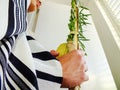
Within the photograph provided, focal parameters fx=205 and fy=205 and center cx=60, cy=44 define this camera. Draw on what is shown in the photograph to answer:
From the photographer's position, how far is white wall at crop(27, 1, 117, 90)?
723 mm

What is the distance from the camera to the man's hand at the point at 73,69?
48cm

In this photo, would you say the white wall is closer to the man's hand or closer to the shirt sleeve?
the man's hand

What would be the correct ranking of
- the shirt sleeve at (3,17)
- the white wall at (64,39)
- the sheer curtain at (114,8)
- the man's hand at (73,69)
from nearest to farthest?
the shirt sleeve at (3,17)
the man's hand at (73,69)
the white wall at (64,39)
the sheer curtain at (114,8)

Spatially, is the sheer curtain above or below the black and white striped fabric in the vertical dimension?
above

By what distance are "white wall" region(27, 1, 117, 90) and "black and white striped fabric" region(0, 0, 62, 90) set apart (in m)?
0.24

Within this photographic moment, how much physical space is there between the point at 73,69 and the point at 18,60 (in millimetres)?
161

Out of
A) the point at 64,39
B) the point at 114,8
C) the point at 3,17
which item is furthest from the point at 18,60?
the point at 114,8

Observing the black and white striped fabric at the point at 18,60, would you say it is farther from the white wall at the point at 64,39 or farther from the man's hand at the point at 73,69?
the white wall at the point at 64,39

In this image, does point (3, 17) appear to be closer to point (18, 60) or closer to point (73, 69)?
point (18, 60)

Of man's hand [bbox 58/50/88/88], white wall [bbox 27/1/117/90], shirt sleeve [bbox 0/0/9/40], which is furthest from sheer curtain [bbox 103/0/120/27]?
shirt sleeve [bbox 0/0/9/40]

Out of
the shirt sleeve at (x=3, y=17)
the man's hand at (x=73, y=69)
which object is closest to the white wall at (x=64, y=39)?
the man's hand at (x=73, y=69)

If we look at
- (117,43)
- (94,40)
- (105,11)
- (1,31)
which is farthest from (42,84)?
(105,11)

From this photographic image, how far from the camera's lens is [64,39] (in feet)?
2.86

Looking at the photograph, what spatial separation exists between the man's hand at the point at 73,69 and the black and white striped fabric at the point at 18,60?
24mm
